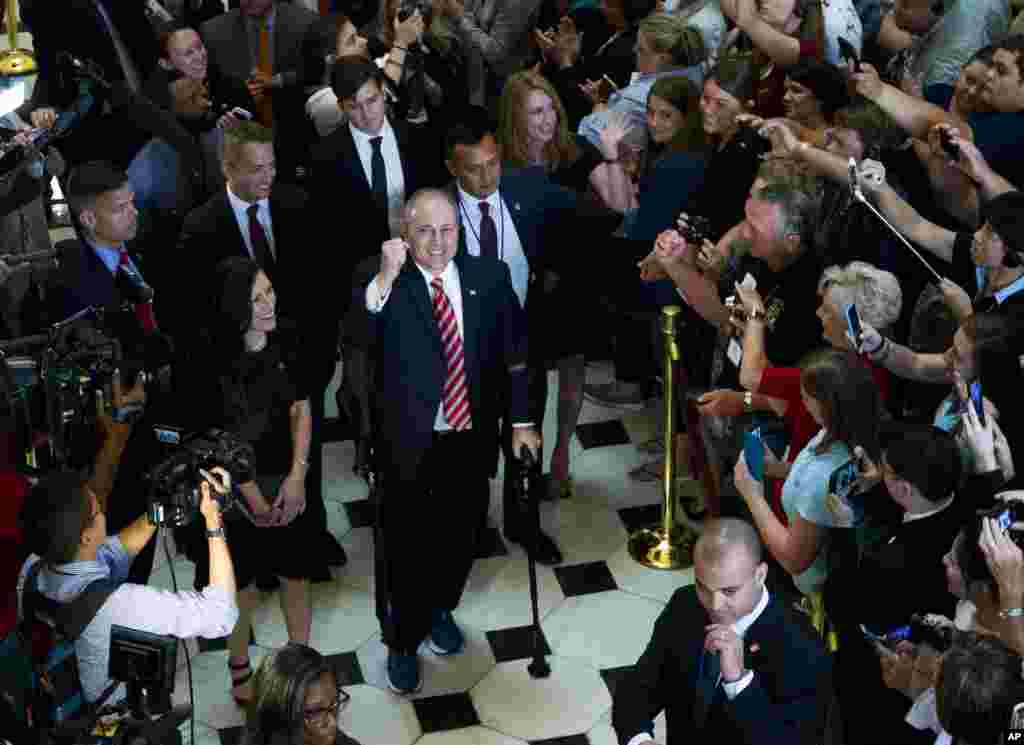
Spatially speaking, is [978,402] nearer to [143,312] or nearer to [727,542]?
[727,542]

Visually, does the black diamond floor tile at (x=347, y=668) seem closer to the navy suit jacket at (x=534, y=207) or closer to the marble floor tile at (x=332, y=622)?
the marble floor tile at (x=332, y=622)

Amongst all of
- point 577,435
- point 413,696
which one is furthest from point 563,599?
point 577,435

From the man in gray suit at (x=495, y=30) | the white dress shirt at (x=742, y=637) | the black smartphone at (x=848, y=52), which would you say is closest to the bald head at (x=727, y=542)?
the white dress shirt at (x=742, y=637)

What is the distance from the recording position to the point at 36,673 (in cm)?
430

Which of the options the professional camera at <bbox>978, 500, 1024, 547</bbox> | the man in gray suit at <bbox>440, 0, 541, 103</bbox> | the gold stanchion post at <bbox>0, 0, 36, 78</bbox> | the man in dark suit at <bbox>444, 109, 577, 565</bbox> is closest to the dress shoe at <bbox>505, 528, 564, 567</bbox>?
the man in dark suit at <bbox>444, 109, 577, 565</bbox>

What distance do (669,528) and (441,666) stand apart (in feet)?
3.90

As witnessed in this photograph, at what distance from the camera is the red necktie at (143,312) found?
5.84 metres

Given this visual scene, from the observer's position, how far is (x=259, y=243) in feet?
21.2

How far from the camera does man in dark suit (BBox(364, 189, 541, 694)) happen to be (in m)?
5.52

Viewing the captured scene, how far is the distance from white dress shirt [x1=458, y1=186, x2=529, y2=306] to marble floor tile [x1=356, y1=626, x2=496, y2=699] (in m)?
1.37

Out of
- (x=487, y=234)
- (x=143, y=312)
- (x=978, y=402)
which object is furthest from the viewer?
(x=487, y=234)

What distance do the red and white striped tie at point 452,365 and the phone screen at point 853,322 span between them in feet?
4.57

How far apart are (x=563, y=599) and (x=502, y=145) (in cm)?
193

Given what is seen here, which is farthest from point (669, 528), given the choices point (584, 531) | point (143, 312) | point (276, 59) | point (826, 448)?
point (276, 59)
